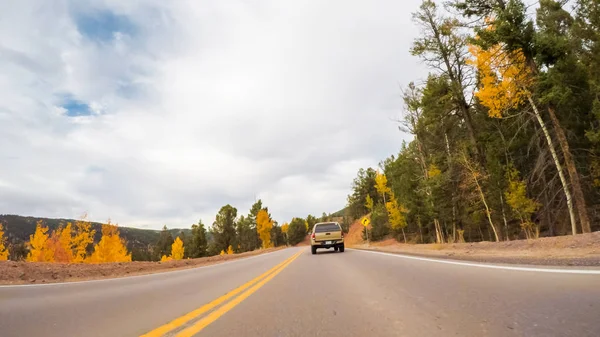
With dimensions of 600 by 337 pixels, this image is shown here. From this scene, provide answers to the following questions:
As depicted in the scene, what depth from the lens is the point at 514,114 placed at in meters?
20.3

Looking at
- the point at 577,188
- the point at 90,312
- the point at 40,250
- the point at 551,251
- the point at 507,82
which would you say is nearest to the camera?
the point at 90,312

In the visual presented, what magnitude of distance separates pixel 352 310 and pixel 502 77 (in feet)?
65.9

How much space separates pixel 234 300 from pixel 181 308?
837mm

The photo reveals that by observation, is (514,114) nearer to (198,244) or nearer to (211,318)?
(211,318)

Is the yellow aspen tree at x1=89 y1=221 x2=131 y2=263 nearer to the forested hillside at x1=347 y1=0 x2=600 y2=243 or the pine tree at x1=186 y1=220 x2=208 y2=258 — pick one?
the pine tree at x1=186 y1=220 x2=208 y2=258

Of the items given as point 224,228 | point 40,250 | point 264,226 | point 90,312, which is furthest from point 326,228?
point 224,228

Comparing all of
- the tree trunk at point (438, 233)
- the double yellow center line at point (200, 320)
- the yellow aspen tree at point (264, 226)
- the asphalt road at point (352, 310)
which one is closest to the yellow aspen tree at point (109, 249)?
the yellow aspen tree at point (264, 226)

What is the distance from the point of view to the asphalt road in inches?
119

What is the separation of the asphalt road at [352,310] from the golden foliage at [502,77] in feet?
49.1

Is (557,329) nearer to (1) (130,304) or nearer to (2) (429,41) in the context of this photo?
(1) (130,304)

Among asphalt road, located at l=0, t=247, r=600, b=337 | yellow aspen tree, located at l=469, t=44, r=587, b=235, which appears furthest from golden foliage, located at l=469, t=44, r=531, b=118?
asphalt road, located at l=0, t=247, r=600, b=337

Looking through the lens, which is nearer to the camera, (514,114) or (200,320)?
(200,320)

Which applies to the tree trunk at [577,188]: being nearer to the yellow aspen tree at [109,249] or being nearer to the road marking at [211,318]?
the road marking at [211,318]

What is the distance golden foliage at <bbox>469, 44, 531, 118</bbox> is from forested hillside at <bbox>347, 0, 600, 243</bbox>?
6 centimetres
